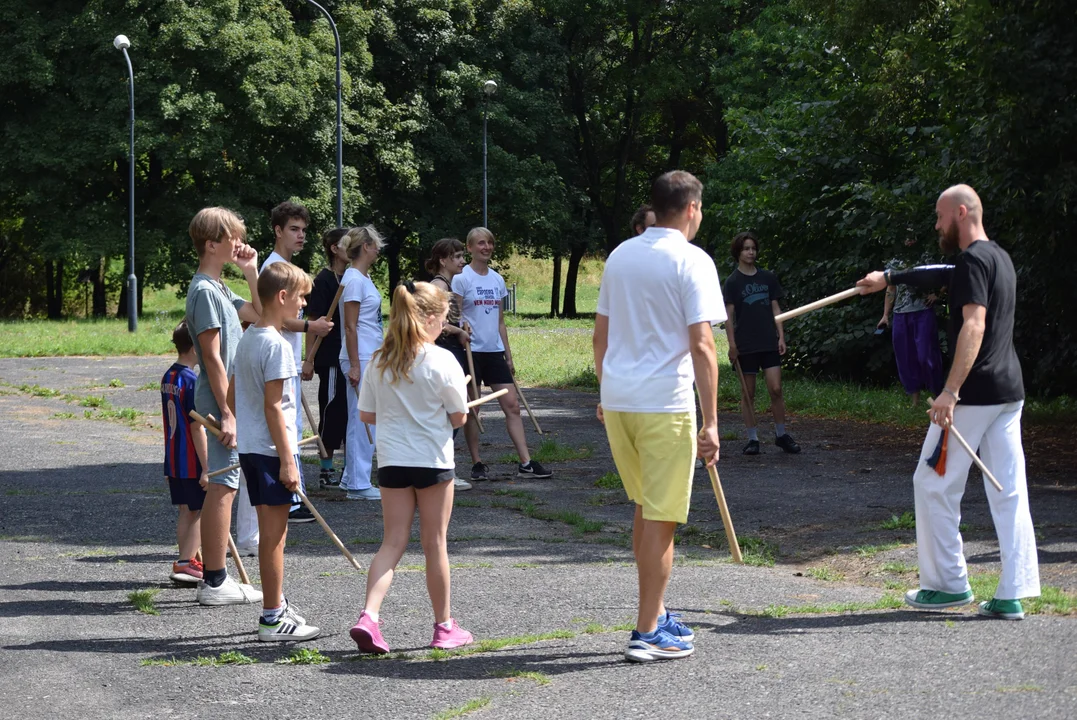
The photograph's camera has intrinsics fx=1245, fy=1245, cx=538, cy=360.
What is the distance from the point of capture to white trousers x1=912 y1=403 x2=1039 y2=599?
5777 millimetres

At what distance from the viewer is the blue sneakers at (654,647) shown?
5.07 m

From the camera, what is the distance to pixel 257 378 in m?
5.66

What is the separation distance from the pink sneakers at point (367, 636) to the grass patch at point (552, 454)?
20.4ft

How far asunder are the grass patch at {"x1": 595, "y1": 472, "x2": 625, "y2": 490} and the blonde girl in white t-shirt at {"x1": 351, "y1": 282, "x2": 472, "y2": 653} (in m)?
4.77

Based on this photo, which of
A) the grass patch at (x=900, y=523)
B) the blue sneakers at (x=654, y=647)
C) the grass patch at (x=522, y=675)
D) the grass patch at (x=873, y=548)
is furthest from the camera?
the grass patch at (x=900, y=523)

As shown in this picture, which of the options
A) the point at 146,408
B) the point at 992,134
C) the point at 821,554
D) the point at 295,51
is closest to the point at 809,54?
the point at 992,134

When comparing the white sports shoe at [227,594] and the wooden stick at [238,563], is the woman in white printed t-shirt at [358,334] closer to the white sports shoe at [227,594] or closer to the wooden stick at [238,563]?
the wooden stick at [238,563]

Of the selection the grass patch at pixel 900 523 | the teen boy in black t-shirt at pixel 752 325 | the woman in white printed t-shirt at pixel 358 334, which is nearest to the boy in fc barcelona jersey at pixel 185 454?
the woman in white printed t-shirt at pixel 358 334

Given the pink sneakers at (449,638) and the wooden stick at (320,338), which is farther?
the wooden stick at (320,338)

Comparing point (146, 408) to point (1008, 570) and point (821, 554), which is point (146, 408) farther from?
point (1008, 570)

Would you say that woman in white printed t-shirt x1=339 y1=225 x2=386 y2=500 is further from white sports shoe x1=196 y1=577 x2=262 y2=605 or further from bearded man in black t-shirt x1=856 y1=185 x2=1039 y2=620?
bearded man in black t-shirt x1=856 y1=185 x2=1039 y2=620

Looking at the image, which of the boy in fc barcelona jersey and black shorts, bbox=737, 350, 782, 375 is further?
black shorts, bbox=737, 350, 782, 375

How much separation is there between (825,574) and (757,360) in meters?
4.99

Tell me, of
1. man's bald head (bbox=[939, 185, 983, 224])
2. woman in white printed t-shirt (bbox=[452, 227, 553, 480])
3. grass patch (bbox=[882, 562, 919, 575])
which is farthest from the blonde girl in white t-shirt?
woman in white printed t-shirt (bbox=[452, 227, 553, 480])
